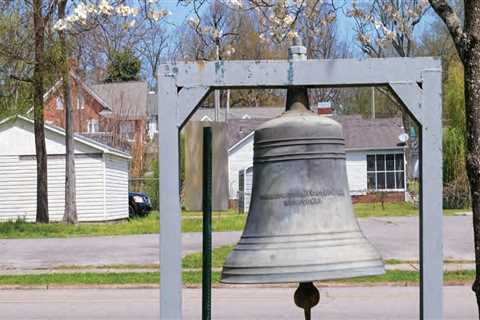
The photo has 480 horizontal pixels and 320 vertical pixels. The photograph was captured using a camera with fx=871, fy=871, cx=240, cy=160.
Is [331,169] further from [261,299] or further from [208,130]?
[261,299]

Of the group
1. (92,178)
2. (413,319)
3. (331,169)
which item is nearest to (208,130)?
(331,169)

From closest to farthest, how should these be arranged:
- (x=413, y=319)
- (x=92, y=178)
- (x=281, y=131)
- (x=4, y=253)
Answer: (x=281, y=131)
(x=413, y=319)
(x=4, y=253)
(x=92, y=178)

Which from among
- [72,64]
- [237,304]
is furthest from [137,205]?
[237,304]

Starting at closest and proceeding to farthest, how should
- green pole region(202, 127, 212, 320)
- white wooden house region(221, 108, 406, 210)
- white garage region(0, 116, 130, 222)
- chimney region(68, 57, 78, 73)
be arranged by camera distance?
green pole region(202, 127, 212, 320)
chimney region(68, 57, 78, 73)
white garage region(0, 116, 130, 222)
white wooden house region(221, 108, 406, 210)

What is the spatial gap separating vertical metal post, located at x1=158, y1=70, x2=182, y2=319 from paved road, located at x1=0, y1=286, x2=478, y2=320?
719 cm

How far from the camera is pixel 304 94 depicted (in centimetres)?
421

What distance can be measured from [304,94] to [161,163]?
0.77 m

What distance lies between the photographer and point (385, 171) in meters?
51.6

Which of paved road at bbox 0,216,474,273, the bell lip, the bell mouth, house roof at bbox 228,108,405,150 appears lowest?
paved road at bbox 0,216,474,273

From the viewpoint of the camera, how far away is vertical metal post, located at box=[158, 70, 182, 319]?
408 centimetres

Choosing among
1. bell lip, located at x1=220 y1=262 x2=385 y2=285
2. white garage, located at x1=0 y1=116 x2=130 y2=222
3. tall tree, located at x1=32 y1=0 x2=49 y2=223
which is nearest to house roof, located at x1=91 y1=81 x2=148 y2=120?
Result: white garage, located at x1=0 y1=116 x2=130 y2=222

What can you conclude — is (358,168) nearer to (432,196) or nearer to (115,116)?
(115,116)

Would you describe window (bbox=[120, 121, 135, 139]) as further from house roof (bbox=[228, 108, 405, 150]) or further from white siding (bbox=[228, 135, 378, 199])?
white siding (bbox=[228, 135, 378, 199])

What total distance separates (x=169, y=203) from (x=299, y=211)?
24.0 inches
